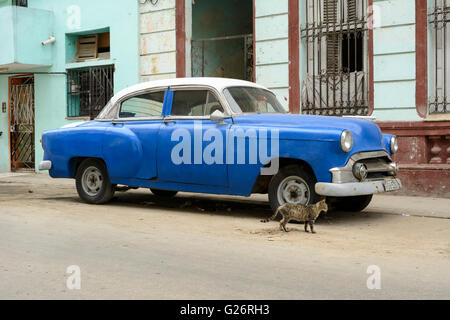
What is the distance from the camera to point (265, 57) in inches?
496

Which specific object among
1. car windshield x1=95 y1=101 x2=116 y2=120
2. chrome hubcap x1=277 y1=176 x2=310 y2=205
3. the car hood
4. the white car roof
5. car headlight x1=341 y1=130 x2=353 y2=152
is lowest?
chrome hubcap x1=277 y1=176 x2=310 y2=205

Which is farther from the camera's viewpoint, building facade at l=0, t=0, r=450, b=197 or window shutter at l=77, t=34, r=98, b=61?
window shutter at l=77, t=34, r=98, b=61

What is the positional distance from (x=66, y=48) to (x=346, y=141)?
11.6m

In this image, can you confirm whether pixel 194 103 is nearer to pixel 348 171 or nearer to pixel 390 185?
pixel 348 171

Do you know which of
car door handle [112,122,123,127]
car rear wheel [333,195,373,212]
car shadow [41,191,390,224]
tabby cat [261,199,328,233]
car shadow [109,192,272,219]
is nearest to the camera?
tabby cat [261,199,328,233]

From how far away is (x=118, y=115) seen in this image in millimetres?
8938

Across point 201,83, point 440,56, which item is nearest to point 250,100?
point 201,83

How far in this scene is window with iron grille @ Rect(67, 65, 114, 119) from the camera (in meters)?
15.7

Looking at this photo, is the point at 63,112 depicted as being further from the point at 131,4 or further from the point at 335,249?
the point at 335,249

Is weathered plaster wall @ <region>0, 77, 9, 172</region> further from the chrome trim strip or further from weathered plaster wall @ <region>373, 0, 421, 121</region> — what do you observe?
the chrome trim strip

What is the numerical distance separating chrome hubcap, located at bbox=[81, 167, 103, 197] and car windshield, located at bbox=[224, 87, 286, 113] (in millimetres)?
2486

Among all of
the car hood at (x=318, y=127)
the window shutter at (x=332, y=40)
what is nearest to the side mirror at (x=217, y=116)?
the car hood at (x=318, y=127)

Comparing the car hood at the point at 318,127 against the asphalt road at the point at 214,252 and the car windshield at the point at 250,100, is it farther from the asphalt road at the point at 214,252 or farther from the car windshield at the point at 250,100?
the asphalt road at the point at 214,252

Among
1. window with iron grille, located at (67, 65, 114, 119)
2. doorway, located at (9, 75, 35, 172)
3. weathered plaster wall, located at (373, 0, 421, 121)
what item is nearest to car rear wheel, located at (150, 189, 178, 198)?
weathered plaster wall, located at (373, 0, 421, 121)
